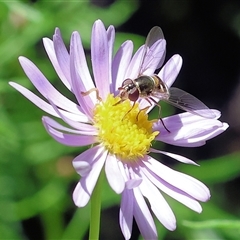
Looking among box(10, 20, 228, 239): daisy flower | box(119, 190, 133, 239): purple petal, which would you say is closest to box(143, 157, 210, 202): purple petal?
box(10, 20, 228, 239): daisy flower

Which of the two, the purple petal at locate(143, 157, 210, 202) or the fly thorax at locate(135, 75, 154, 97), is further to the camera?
the fly thorax at locate(135, 75, 154, 97)

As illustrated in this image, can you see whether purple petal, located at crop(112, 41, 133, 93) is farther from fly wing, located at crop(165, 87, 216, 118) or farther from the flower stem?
the flower stem

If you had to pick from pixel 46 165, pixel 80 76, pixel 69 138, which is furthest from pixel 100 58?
pixel 46 165

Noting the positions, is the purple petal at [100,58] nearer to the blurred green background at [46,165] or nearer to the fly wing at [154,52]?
the fly wing at [154,52]

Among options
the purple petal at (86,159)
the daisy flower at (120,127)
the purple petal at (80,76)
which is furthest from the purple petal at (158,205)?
the purple petal at (80,76)

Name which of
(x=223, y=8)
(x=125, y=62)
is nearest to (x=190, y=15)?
(x=223, y=8)

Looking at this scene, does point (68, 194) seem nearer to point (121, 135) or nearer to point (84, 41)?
point (84, 41)

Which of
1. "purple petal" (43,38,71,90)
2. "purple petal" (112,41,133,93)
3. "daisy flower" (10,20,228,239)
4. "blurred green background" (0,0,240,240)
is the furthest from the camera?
"blurred green background" (0,0,240,240)
